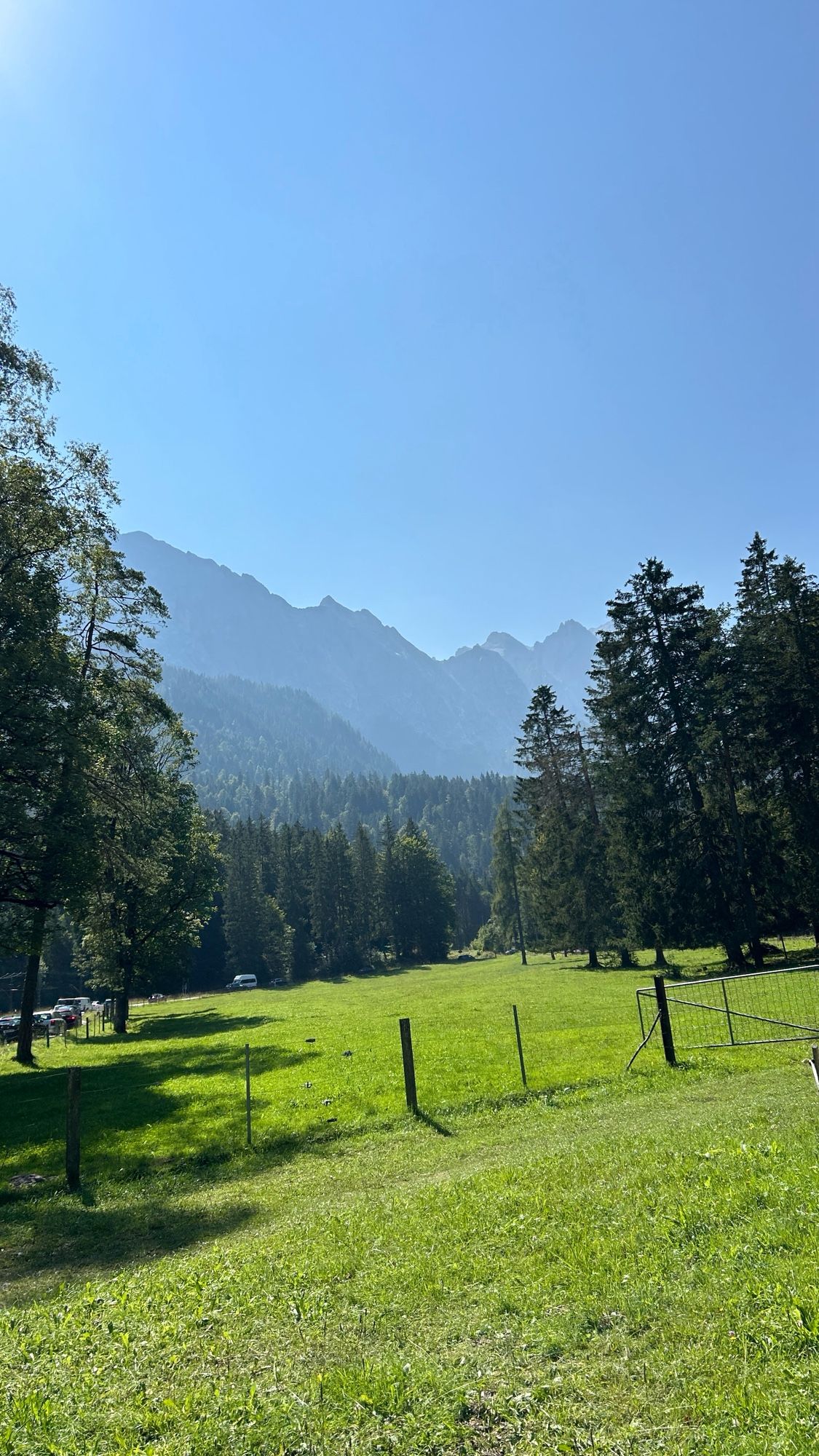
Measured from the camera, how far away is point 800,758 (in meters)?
32.7

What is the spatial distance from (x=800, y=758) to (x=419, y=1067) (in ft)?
75.3

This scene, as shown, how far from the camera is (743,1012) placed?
68.0 feet

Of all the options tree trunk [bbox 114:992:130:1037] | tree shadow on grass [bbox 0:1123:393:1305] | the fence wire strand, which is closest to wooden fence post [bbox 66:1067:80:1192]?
tree shadow on grass [bbox 0:1123:393:1305]

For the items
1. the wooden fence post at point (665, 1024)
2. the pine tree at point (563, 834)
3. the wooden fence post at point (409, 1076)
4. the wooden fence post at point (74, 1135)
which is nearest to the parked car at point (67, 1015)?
the pine tree at point (563, 834)

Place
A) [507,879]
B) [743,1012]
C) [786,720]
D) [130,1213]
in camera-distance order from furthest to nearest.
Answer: [507,879] → [786,720] → [743,1012] → [130,1213]

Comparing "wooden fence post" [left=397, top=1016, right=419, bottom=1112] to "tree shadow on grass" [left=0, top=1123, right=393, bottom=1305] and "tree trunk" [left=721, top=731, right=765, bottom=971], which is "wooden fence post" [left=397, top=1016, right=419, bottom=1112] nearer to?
"tree shadow on grass" [left=0, top=1123, right=393, bottom=1305]

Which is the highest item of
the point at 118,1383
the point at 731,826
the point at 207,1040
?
the point at 731,826

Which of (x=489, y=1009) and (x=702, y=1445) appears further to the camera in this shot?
(x=489, y=1009)

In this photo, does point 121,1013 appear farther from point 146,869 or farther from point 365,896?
point 365,896

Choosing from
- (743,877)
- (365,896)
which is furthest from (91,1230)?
A: (365,896)

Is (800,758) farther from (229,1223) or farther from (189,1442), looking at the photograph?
(189,1442)

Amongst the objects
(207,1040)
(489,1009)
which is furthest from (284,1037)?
(489,1009)

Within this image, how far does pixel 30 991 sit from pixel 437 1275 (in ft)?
91.1

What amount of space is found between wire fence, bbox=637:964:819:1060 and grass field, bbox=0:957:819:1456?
1425 millimetres
